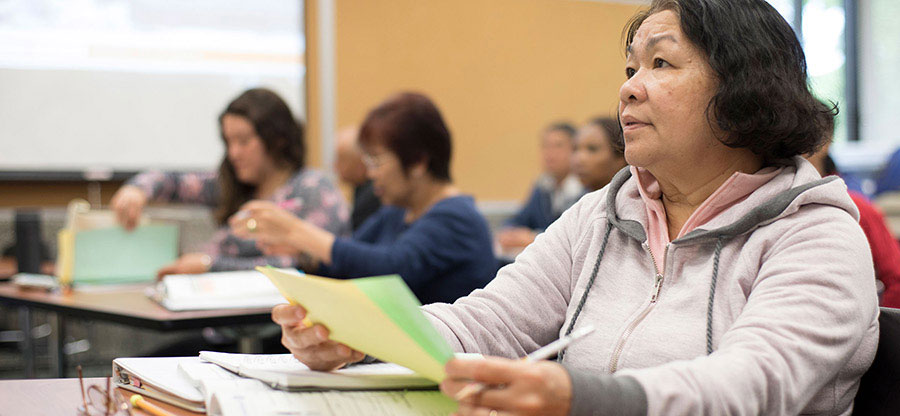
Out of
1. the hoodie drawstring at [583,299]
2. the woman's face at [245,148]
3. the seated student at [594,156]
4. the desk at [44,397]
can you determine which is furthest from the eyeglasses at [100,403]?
the seated student at [594,156]

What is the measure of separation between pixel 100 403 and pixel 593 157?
330cm

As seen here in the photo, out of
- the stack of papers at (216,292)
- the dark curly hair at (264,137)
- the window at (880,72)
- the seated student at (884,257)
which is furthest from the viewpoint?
the window at (880,72)

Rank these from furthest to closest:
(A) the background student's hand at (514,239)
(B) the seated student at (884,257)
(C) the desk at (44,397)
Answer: (A) the background student's hand at (514,239), (B) the seated student at (884,257), (C) the desk at (44,397)

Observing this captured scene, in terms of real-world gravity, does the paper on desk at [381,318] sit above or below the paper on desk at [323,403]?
above

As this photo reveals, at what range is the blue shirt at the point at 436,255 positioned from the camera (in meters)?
2.33

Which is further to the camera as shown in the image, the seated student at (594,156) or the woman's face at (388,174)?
the seated student at (594,156)

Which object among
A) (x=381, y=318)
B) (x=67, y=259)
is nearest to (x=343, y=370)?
(x=381, y=318)

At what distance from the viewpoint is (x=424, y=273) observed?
7.69 ft

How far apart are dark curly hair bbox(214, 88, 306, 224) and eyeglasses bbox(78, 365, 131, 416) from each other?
198 cm

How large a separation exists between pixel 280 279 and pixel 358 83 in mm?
4352

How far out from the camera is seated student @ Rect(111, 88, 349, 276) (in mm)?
A: 2861

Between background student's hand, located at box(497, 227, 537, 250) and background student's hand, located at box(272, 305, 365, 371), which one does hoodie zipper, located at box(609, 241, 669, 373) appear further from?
background student's hand, located at box(497, 227, 537, 250)

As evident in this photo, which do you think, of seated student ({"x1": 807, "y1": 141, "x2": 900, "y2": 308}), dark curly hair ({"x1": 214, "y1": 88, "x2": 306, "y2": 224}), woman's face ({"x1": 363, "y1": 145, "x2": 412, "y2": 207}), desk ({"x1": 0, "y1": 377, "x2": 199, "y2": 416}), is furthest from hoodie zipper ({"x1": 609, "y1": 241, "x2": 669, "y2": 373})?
dark curly hair ({"x1": 214, "y1": 88, "x2": 306, "y2": 224})

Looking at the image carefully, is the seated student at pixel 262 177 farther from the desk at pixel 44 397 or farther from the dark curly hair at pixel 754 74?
the dark curly hair at pixel 754 74
